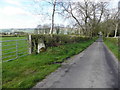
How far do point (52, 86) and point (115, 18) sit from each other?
42767 mm

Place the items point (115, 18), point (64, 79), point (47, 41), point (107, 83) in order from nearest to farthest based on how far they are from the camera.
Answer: point (107, 83) < point (64, 79) < point (47, 41) < point (115, 18)

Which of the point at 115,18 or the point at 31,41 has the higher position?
the point at 115,18

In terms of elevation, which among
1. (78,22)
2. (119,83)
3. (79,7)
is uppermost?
(79,7)

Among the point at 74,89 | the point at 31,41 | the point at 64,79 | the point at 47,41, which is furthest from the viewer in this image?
the point at 47,41

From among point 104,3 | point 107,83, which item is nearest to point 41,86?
point 107,83

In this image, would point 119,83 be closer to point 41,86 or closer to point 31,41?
point 41,86

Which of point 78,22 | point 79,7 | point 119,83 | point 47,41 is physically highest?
point 79,7

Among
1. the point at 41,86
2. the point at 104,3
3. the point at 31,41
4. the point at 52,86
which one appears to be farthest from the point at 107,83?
the point at 104,3

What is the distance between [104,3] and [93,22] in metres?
7.18

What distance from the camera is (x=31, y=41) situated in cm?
1133

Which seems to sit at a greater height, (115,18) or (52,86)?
(115,18)

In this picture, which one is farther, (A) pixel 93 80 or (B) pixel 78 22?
(B) pixel 78 22

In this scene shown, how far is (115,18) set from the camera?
137 feet

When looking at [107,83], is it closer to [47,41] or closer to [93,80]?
[93,80]
